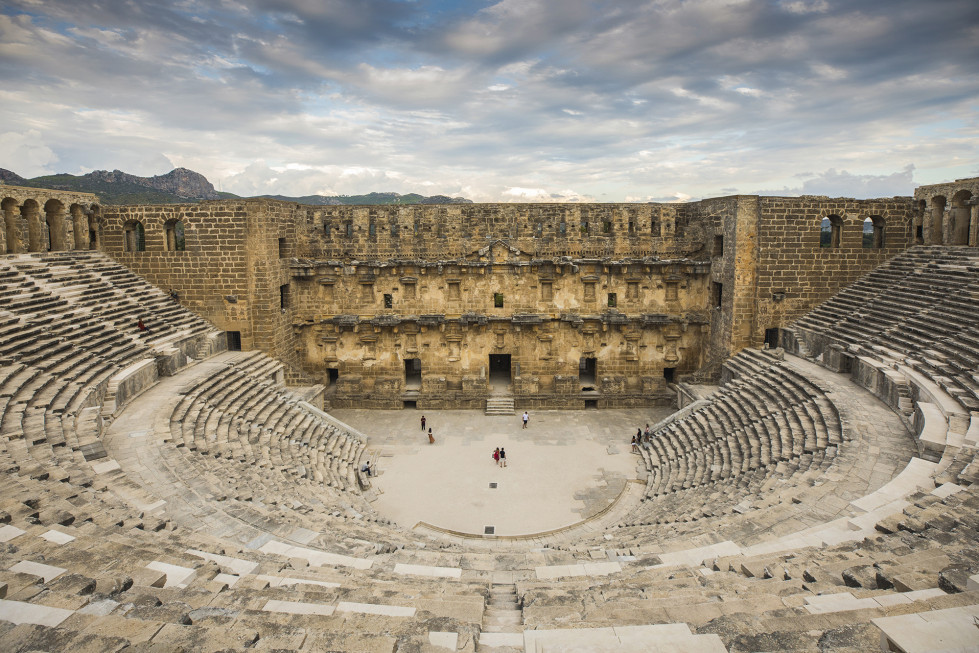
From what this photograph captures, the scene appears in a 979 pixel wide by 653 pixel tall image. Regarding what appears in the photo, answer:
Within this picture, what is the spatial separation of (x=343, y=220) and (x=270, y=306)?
503 centimetres

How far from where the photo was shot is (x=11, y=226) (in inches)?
720

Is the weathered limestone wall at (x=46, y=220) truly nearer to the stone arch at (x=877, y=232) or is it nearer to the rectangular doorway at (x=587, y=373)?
the rectangular doorway at (x=587, y=373)

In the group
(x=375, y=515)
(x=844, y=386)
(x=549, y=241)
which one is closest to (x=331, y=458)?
(x=375, y=515)

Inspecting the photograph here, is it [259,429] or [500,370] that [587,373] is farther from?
[259,429]

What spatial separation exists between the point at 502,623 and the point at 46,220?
2255cm

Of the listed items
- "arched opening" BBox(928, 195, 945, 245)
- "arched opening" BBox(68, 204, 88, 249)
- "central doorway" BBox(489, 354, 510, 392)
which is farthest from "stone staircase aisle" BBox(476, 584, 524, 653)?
"arched opening" BBox(928, 195, 945, 245)

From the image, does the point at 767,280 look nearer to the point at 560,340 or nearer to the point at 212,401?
the point at 560,340

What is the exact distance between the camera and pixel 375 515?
13828mm

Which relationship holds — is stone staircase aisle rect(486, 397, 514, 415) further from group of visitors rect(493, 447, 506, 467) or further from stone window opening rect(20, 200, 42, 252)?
stone window opening rect(20, 200, 42, 252)

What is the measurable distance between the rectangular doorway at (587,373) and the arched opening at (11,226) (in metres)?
21.6

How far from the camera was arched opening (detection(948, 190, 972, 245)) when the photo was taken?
1938 centimetres

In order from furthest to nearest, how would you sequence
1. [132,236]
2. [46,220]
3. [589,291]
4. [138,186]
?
[138,186]
[589,291]
[132,236]
[46,220]

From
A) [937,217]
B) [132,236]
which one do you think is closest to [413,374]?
[132,236]

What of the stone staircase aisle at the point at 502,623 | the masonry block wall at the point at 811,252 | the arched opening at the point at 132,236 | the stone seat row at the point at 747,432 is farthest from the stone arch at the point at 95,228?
the masonry block wall at the point at 811,252
